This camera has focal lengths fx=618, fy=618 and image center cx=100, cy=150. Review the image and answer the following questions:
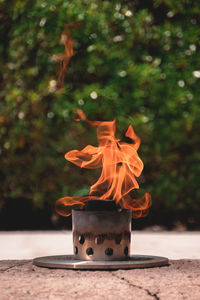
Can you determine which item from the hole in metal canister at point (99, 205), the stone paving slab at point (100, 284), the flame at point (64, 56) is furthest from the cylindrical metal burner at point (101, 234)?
the flame at point (64, 56)

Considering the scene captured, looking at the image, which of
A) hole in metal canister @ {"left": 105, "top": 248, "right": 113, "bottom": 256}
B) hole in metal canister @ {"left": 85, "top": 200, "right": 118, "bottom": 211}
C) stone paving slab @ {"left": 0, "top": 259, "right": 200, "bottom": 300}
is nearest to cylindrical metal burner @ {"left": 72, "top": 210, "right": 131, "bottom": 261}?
hole in metal canister @ {"left": 105, "top": 248, "right": 113, "bottom": 256}

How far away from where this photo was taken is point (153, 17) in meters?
8.82

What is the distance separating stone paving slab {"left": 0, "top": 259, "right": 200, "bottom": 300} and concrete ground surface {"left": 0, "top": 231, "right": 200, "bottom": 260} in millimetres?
1316

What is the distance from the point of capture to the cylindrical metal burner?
4582mm

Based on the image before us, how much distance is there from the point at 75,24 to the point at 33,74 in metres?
0.86

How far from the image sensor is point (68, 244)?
6.71m

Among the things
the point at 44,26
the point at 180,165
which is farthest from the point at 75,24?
the point at 180,165

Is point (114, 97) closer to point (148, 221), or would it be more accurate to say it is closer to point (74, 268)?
point (148, 221)

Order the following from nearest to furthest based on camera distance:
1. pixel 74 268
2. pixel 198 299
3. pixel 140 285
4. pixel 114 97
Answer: pixel 198 299, pixel 140 285, pixel 74 268, pixel 114 97

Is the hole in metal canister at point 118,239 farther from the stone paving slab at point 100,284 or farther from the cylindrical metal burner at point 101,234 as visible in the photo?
the stone paving slab at point 100,284

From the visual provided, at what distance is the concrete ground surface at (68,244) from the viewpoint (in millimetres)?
5879

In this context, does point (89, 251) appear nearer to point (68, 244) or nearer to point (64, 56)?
point (68, 244)

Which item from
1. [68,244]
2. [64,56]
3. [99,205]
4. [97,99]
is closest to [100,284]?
[99,205]

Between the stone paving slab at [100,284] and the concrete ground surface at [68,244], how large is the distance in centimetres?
132
